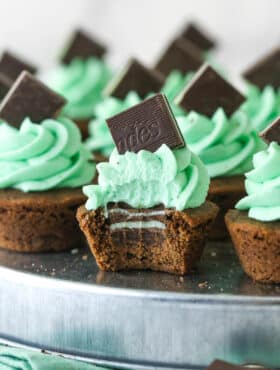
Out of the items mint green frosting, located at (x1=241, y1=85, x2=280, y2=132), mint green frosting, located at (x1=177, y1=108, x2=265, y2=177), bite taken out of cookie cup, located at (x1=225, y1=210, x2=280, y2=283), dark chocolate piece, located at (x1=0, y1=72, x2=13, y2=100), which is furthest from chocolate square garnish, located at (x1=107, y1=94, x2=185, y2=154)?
mint green frosting, located at (x1=241, y1=85, x2=280, y2=132)

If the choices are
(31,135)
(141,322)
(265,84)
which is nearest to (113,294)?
(141,322)

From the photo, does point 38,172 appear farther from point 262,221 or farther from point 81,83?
point 81,83

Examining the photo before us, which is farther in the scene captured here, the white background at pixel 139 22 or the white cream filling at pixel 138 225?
the white background at pixel 139 22

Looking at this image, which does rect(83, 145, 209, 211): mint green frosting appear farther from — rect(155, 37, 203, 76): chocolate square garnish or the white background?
the white background

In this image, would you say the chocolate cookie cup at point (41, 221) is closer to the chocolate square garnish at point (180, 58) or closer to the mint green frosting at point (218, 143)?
the mint green frosting at point (218, 143)

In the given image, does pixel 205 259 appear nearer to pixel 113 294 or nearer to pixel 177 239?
pixel 177 239

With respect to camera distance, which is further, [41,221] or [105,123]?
[105,123]

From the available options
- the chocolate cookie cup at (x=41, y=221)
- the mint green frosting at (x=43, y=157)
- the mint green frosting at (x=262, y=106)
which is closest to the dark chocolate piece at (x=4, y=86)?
the mint green frosting at (x=43, y=157)

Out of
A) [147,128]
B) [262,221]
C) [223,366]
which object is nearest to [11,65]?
[147,128]
